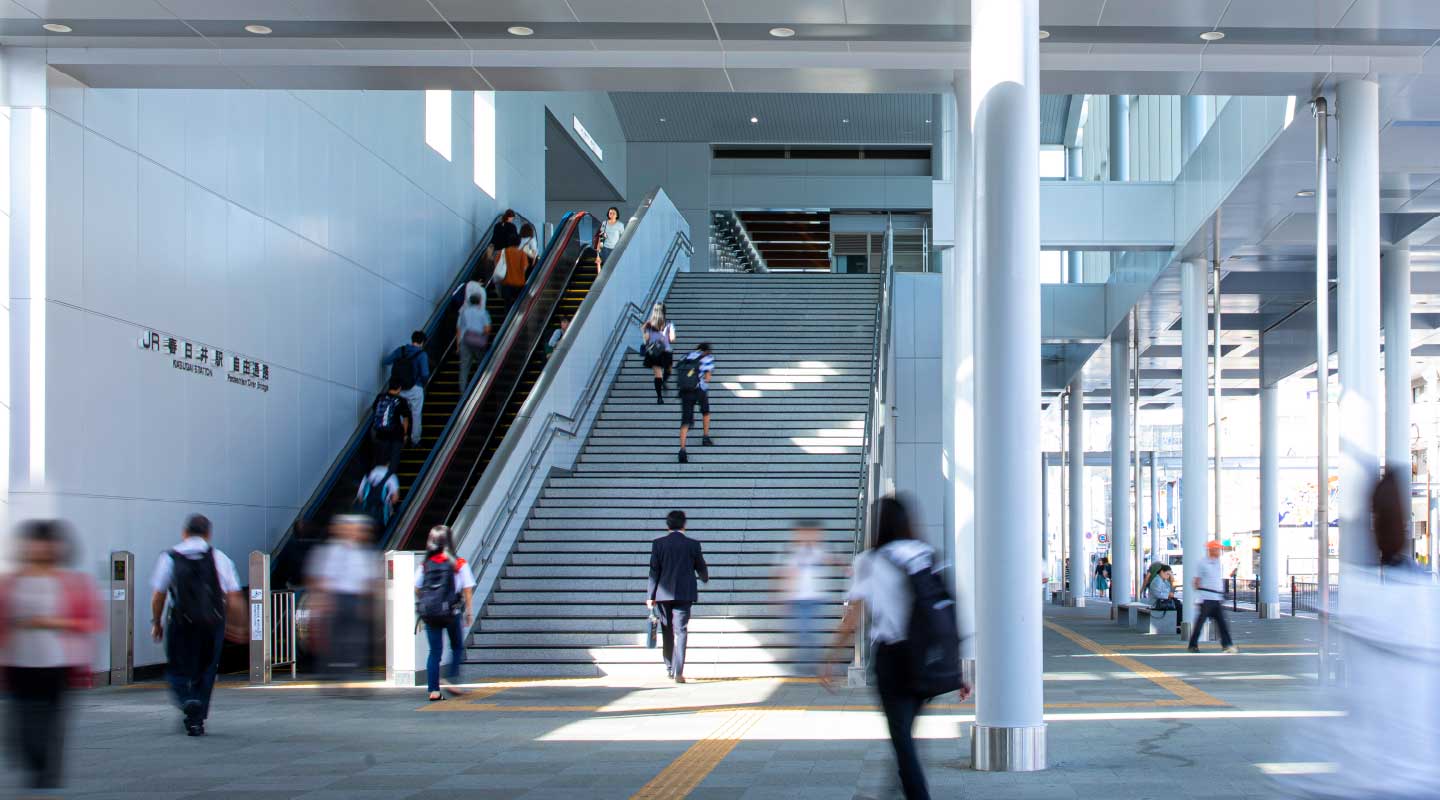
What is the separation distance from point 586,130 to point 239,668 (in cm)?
2072

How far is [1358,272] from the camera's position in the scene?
36.0 feet

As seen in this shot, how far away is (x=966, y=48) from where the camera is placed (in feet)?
35.4

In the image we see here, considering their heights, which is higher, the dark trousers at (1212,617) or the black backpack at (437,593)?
the black backpack at (437,593)

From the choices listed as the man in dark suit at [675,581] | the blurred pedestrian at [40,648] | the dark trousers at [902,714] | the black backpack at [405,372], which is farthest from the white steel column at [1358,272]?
the black backpack at [405,372]

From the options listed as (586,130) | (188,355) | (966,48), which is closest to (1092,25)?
(966,48)

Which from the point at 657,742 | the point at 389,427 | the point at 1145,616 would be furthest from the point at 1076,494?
the point at 657,742

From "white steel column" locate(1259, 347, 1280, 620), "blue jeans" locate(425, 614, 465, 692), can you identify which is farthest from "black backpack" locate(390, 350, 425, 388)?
"white steel column" locate(1259, 347, 1280, 620)

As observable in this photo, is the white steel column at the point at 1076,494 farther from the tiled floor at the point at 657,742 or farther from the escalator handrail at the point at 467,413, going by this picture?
the tiled floor at the point at 657,742

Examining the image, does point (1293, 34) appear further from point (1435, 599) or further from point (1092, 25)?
point (1435, 599)

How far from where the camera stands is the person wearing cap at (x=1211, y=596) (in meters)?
16.0

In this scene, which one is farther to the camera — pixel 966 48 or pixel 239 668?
pixel 239 668

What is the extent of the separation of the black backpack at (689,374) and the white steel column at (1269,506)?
13151 mm

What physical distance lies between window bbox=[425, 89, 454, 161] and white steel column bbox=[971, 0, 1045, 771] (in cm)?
1511

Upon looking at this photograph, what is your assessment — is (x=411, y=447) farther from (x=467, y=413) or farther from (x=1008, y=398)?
(x=1008, y=398)
